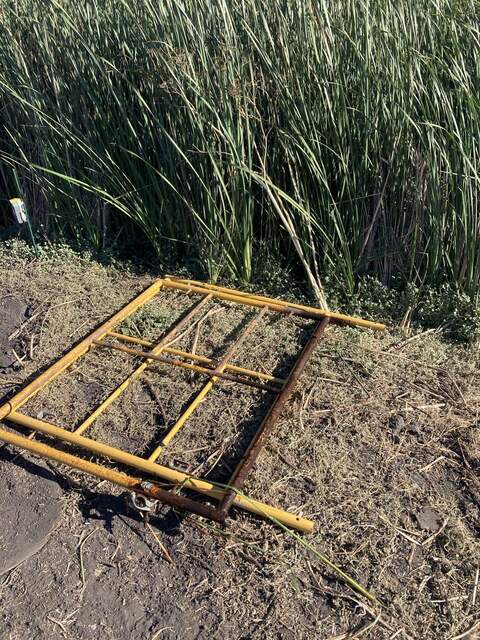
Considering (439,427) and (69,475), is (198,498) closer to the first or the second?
(69,475)

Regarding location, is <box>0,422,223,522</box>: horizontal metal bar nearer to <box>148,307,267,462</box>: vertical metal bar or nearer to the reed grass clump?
<box>148,307,267,462</box>: vertical metal bar

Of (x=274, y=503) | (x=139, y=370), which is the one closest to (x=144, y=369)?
(x=139, y=370)

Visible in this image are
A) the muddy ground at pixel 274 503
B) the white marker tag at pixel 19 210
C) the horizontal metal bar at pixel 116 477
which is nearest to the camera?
the muddy ground at pixel 274 503

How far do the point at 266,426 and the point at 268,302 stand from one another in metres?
0.94

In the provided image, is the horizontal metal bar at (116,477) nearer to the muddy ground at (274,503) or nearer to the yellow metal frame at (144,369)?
the yellow metal frame at (144,369)

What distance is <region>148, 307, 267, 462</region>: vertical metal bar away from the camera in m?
2.17

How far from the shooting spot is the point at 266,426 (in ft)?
7.02

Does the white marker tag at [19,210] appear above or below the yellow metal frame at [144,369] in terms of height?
above

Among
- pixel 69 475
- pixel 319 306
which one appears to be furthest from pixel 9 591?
pixel 319 306

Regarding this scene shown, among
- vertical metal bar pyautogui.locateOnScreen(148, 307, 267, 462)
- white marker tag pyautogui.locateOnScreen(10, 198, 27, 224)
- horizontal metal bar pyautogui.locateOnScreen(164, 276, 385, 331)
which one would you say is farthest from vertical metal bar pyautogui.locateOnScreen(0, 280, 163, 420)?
white marker tag pyautogui.locateOnScreen(10, 198, 27, 224)

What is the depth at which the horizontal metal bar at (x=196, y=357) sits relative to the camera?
249 centimetres

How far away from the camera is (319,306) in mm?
3059

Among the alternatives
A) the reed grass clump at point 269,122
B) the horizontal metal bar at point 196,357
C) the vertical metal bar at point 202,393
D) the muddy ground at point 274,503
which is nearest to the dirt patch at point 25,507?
the muddy ground at point 274,503

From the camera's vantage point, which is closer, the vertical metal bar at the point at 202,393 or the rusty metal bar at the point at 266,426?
the rusty metal bar at the point at 266,426
